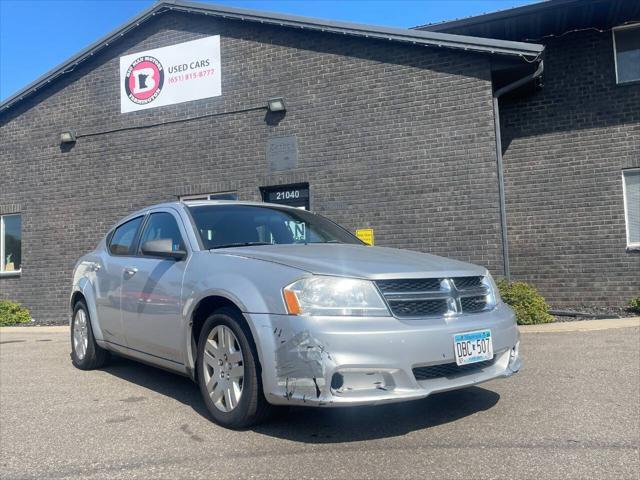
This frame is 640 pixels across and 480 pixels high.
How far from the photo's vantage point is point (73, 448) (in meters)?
3.64

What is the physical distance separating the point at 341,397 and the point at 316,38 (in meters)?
8.59

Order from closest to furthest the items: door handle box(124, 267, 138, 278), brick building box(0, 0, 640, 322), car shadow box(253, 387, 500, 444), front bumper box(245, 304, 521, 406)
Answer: front bumper box(245, 304, 521, 406) → car shadow box(253, 387, 500, 444) → door handle box(124, 267, 138, 278) → brick building box(0, 0, 640, 322)

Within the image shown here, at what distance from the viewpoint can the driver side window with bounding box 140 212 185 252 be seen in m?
4.57

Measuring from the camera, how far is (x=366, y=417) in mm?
4008

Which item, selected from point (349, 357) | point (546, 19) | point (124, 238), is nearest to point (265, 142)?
point (546, 19)

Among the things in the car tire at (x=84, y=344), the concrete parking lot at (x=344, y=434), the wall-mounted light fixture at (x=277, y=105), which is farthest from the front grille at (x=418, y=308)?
the wall-mounted light fixture at (x=277, y=105)

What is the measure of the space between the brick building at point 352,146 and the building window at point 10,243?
0.37 m

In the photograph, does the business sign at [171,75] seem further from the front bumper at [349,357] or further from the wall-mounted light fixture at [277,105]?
the front bumper at [349,357]

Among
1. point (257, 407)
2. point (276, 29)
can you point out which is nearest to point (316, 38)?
point (276, 29)

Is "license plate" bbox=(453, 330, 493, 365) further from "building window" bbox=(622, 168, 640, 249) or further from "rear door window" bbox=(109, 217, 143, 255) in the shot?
"building window" bbox=(622, 168, 640, 249)

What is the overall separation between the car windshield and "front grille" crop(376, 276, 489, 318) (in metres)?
1.27

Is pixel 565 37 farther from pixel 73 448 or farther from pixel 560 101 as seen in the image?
pixel 73 448

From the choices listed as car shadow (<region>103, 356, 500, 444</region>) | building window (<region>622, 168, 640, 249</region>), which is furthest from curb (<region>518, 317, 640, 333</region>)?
car shadow (<region>103, 356, 500, 444</region>)

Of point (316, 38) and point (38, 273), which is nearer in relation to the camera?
point (316, 38)
